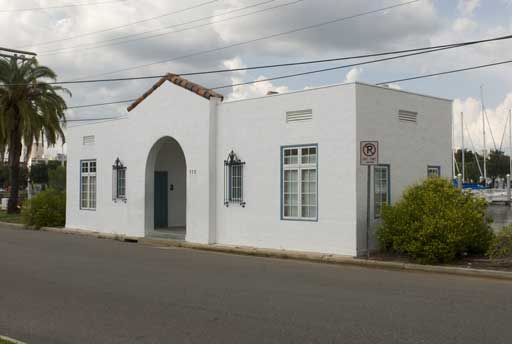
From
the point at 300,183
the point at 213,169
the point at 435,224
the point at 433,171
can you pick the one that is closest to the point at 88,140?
the point at 213,169

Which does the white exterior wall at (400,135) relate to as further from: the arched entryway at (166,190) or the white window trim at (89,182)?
the white window trim at (89,182)

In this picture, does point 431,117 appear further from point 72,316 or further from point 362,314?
point 72,316

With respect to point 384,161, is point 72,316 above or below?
below

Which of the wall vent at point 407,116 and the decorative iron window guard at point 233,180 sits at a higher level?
the wall vent at point 407,116

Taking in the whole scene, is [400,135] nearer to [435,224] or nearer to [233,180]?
[435,224]

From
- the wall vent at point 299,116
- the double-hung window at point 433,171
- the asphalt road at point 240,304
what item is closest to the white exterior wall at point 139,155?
the wall vent at point 299,116

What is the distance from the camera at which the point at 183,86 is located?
19047 millimetres

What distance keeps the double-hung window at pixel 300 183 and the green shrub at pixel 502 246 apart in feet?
14.7

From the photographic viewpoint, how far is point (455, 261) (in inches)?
533

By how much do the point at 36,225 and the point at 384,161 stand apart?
15.9 metres

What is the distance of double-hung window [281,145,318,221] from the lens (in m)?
15.9

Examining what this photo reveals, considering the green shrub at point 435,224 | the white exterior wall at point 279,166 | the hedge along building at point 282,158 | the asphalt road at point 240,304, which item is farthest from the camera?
the hedge along building at point 282,158

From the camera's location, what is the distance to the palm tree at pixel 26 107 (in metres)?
29.0

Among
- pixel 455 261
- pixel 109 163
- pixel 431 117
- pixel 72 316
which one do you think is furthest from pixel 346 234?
pixel 109 163
